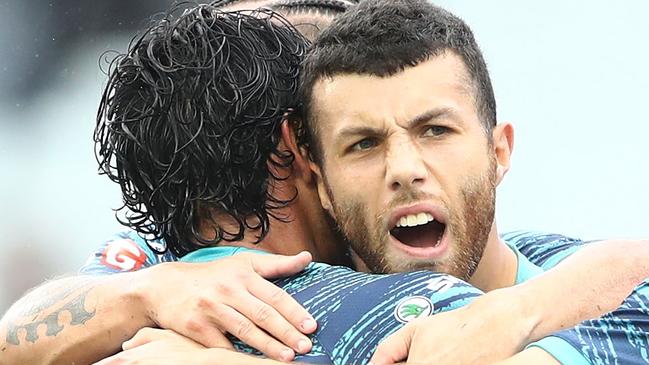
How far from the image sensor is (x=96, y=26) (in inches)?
338

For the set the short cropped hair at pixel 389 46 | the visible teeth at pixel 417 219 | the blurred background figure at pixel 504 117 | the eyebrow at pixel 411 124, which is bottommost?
the blurred background figure at pixel 504 117

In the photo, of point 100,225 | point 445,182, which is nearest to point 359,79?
point 445,182

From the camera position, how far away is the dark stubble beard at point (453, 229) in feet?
8.86

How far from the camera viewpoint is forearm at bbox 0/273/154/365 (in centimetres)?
273

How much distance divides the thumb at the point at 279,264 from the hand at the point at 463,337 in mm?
287

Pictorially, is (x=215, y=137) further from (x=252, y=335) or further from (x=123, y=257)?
(x=123, y=257)

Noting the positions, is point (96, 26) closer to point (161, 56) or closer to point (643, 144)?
point (643, 144)

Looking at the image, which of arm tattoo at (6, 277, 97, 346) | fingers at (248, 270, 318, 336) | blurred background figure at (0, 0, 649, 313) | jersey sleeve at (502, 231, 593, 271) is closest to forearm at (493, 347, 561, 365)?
fingers at (248, 270, 318, 336)

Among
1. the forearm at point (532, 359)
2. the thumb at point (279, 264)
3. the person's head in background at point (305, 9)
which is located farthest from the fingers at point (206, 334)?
the person's head in background at point (305, 9)

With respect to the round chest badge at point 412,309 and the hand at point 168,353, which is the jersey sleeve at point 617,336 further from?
the hand at point 168,353

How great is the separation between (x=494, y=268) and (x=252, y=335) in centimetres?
73

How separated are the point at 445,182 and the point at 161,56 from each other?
70 centimetres

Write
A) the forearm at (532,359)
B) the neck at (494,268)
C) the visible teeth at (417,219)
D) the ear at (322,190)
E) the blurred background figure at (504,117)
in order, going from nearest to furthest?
the forearm at (532,359) < the visible teeth at (417,219) < the ear at (322,190) < the neck at (494,268) < the blurred background figure at (504,117)

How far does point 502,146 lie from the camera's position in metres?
2.92
